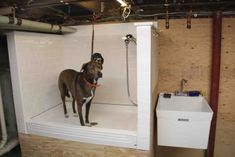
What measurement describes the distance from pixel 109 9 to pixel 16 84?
1.38 m

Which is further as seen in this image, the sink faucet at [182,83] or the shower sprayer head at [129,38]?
the sink faucet at [182,83]

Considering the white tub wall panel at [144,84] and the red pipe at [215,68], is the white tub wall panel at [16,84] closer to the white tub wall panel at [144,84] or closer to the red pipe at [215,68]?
the white tub wall panel at [144,84]

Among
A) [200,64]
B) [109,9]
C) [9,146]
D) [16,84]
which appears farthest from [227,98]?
[9,146]

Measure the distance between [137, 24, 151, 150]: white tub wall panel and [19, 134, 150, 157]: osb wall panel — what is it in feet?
0.53

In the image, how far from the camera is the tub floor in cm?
178

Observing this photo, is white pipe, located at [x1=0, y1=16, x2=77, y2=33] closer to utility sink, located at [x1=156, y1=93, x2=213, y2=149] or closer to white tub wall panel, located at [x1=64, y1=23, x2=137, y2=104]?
white tub wall panel, located at [x1=64, y1=23, x2=137, y2=104]

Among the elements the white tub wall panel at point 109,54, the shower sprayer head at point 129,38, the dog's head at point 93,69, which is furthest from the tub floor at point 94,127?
the shower sprayer head at point 129,38

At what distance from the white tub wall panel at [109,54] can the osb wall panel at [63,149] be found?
34.0 inches

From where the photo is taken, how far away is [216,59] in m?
2.26

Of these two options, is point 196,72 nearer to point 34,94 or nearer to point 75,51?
point 75,51

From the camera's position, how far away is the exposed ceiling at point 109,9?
187 cm

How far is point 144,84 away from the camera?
1637 millimetres

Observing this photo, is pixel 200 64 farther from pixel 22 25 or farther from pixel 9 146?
pixel 9 146

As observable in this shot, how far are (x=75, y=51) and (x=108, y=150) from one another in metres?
1.49
